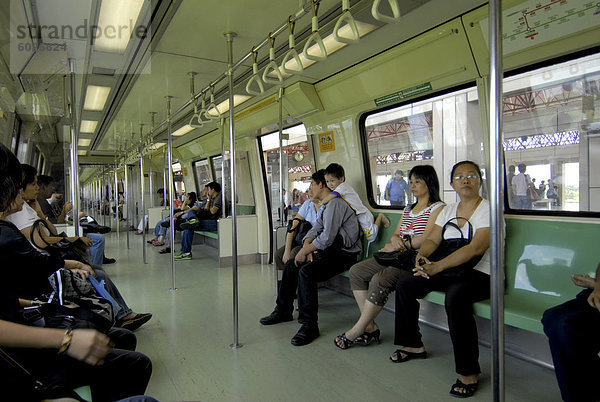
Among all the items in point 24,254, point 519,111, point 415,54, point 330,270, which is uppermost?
point 415,54

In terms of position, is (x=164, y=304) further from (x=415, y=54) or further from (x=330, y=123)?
(x=415, y=54)

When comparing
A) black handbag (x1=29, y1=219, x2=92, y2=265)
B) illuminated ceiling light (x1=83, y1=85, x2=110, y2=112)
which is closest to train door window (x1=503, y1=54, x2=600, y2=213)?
black handbag (x1=29, y1=219, x2=92, y2=265)

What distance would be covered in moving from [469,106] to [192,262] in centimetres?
555

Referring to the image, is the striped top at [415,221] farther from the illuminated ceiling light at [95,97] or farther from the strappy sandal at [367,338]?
the illuminated ceiling light at [95,97]

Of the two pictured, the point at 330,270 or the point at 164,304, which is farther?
the point at 164,304

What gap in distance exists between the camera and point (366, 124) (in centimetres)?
470

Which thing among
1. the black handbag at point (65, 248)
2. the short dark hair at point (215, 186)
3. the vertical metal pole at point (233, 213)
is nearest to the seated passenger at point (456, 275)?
the vertical metal pole at point (233, 213)

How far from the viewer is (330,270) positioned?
3.65m

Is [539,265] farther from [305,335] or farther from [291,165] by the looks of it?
[291,165]

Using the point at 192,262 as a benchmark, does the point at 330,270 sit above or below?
above

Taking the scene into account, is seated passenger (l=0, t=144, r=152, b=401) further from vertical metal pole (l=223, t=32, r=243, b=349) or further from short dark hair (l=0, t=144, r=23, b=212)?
vertical metal pole (l=223, t=32, r=243, b=349)

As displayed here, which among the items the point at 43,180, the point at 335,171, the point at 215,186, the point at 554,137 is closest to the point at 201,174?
the point at 215,186

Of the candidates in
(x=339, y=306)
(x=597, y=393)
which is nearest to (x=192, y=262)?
(x=339, y=306)

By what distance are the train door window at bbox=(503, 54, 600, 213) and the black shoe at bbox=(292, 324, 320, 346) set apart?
2.00m
